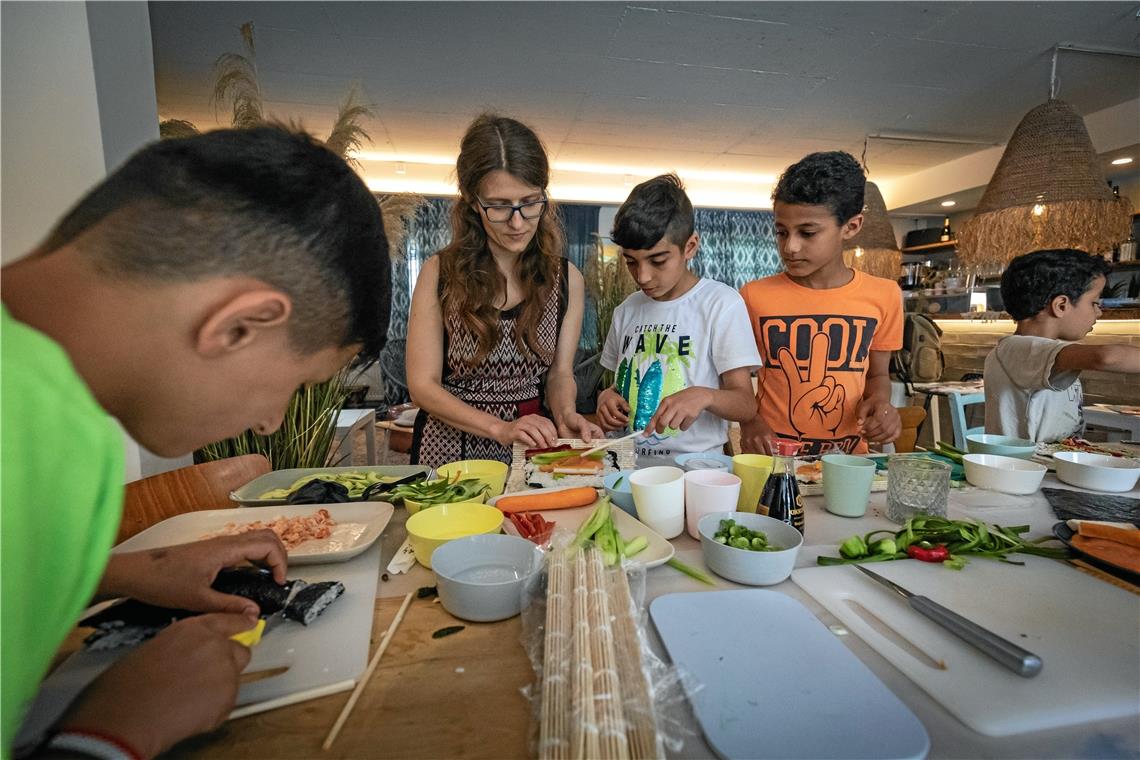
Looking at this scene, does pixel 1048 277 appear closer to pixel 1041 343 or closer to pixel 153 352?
pixel 1041 343

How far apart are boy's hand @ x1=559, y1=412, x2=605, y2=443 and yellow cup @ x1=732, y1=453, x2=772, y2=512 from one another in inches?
20.5

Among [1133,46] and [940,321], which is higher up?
[1133,46]

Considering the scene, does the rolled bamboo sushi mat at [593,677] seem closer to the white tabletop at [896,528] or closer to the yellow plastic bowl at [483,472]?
the white tabletop at [896,528]

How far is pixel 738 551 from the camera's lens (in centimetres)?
89

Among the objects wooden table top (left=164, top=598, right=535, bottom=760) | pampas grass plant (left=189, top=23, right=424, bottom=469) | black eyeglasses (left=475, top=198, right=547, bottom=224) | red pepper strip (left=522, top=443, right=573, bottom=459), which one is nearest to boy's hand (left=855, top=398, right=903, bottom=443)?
red pepper strip (left=522, top=443, right=573, bottom=459)

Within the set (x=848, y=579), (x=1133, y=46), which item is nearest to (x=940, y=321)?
(x=1133, y=46)

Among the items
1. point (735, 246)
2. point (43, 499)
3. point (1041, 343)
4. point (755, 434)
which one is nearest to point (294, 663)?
point (43, 499)

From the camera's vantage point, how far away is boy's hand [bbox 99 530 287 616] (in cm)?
76

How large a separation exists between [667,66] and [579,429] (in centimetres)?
355

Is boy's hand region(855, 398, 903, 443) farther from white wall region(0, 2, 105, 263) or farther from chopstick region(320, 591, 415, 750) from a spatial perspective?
white wall region(0, 2, 105, 263)

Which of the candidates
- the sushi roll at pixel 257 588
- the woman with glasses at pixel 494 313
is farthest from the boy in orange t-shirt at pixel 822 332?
the sushi roll at pixel 257 588

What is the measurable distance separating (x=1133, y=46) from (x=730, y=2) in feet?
10.2

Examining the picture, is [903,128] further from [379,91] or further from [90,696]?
[90,696]

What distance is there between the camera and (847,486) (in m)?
→ 1.22
